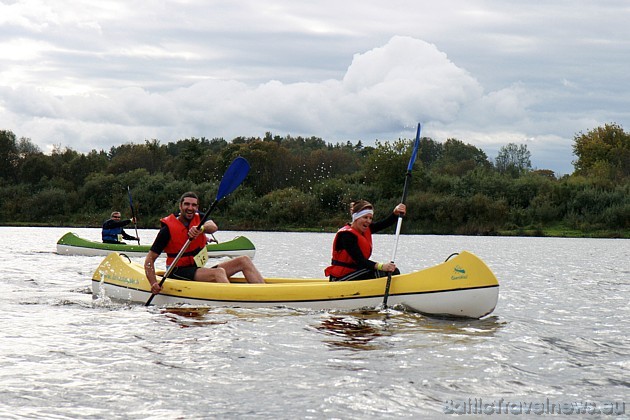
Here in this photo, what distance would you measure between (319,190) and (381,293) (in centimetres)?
4452

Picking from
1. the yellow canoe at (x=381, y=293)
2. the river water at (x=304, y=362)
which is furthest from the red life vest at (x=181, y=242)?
the river water at (x=304, y=362)

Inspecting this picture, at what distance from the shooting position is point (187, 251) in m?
9.56

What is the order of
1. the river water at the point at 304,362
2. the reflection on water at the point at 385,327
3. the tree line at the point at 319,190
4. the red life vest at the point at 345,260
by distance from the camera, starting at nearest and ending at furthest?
1. the river water at the point at 304,362
2. the reflection on water at the point at 385,327
3. the red life vest at the point at 345,260
4. the tree line at the point at 319,190

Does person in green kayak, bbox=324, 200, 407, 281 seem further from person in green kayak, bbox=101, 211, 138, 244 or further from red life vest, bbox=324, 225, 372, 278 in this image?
person in green kayak, bbox=101, 211, 138, 244

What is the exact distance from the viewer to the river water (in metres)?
5.07

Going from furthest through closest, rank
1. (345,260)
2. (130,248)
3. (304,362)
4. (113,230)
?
(113,230) < (130,248) < (345,260) < (304,362)

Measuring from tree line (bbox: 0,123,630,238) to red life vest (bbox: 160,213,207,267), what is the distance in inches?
1545

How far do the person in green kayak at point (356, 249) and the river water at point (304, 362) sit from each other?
57cm

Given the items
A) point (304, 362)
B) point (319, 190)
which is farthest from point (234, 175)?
point (319, 190)

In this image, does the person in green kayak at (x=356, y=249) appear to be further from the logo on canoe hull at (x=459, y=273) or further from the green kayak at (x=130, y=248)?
the green kayak at (x=130, y=248)

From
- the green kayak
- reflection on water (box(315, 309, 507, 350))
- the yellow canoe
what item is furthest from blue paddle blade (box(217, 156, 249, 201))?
the green kayak

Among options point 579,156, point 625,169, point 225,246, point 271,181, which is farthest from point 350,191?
point 225,246

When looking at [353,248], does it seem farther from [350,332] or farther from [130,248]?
[130,248]

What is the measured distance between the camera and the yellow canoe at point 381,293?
845 cm
